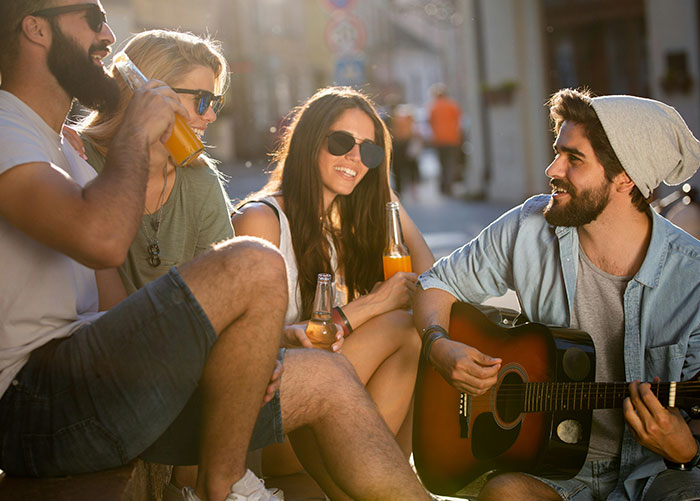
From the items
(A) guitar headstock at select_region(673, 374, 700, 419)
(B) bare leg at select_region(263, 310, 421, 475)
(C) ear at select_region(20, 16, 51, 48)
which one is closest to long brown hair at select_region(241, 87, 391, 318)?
(B) bare leg at select_region(263, 310, 421, 475)

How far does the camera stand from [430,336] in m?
3.09

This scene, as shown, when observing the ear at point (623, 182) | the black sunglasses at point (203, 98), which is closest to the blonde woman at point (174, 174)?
the black sunglasses at point (203, 98)

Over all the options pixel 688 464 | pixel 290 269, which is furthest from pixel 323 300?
pixel 688 464

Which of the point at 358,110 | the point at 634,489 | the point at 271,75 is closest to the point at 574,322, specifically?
the point at 634,489

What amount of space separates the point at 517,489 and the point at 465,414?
15.0 inches

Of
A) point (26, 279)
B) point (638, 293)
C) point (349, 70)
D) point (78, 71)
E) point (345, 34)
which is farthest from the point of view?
point (345, 34)

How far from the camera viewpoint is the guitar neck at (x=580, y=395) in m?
2.57

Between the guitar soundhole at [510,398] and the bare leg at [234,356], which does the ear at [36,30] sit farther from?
the guitar soundhole at [510,398]

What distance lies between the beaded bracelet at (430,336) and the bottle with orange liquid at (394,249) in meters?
0.68

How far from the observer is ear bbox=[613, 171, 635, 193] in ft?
9.37

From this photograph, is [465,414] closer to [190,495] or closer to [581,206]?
[581,206]

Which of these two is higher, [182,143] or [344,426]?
[182,143]

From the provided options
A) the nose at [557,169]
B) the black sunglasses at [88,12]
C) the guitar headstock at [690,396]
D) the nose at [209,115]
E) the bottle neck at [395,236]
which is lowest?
the guitar headstock at [690,396]

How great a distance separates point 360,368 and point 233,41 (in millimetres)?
31980
